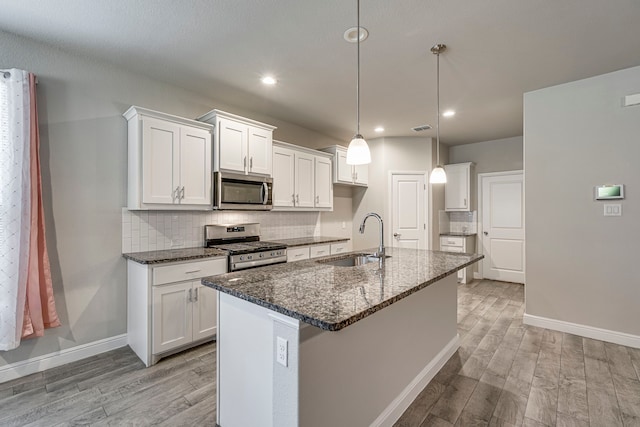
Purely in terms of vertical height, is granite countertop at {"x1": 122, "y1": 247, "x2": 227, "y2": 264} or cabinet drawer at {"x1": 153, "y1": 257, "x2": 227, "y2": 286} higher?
granite countertop at {"x1": 122, "y1": 247, "x2": 227, "y2": 264}

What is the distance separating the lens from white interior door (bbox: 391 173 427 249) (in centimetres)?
528

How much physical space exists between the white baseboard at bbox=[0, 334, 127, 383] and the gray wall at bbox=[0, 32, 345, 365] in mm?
48

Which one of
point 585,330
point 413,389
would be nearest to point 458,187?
Result: point 585,330

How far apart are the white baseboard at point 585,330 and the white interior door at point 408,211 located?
6.94 feet

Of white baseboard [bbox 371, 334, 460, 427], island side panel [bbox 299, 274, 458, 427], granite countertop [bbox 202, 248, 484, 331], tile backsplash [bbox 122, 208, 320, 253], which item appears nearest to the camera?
granite countertop [bbox 202, 248, 484, 331]

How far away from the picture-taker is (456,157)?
6.12 meters

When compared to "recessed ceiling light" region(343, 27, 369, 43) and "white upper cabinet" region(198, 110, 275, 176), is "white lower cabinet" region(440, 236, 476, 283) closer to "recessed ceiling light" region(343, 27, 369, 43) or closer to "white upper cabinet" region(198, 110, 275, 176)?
"white upper cabinet" region(198, 110, 275, 176)

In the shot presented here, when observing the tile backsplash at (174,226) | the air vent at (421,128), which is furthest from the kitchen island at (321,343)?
the air vent at (421,128)

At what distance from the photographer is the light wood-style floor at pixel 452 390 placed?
1.87m

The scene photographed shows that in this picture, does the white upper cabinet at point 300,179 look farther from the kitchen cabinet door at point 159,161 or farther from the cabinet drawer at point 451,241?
the cabinet drawer at point 451,241

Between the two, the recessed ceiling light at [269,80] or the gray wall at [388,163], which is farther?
the gray wall at [388,163]

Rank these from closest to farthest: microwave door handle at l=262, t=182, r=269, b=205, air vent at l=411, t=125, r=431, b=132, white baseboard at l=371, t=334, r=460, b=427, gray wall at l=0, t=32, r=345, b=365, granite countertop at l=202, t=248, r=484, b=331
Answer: granite countertop at l=202, t=248, r=484, b=331
white baseboard at l=371, t=334, r=460, b=427
gray wall at l=0, t=32, r=345, b=365
microwave door handle at l=262, t=182, r=269, b=205
air vent at l=411, t=125, r=431, b=132

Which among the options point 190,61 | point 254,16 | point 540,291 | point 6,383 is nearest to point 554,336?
point 540,291

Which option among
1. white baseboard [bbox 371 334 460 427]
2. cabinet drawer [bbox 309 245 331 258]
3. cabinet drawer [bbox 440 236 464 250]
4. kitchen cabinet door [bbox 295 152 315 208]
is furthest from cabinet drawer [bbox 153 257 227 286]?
cabinet drawer [bbox 440 236 464 250]
